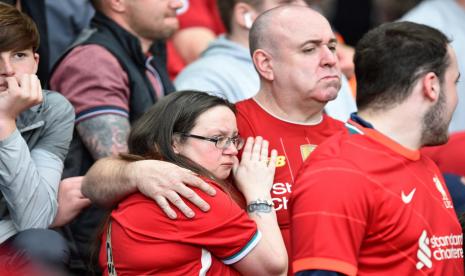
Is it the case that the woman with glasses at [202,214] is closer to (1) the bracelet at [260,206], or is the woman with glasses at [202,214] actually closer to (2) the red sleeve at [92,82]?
(1) the bracelet at [260,206]

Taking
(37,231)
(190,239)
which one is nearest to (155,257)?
(190,239)

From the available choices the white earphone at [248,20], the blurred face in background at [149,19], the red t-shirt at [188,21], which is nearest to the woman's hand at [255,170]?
the blurred face in background at [149,19]

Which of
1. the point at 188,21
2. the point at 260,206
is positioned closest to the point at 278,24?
the point at 260,206

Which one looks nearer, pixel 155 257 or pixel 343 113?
pixel 155 257

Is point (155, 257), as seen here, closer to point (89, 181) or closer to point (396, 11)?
point (89, 181)

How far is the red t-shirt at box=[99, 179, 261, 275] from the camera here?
3.37 m

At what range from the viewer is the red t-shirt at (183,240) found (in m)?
3.37

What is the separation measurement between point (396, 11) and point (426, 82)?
3.73 metres

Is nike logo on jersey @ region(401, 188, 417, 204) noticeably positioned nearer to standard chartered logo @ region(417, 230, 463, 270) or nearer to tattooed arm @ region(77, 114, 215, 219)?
standard chartered logo @ region(417, 230, 463, 270)

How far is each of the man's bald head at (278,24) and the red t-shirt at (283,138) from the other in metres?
0.26

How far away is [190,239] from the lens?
3.38m

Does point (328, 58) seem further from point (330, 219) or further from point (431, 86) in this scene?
point (330, 219)

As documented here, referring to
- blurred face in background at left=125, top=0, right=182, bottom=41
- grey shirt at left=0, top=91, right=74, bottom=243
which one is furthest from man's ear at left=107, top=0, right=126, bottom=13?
grey shirt at left=0, top=91, right=74, bottom=243

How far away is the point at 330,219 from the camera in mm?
3066
